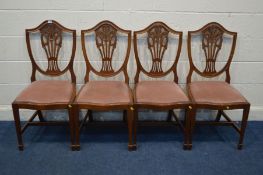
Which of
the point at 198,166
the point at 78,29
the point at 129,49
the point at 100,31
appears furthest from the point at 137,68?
the point at 198,166

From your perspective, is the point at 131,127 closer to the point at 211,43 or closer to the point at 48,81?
the point at 48,81

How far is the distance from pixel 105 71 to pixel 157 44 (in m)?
0.52

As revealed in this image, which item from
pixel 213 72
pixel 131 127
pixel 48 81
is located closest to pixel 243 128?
pixel 213 72

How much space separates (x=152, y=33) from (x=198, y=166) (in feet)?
3.82

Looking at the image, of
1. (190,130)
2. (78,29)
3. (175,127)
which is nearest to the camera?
(190,130)

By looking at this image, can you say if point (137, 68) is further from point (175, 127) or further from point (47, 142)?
point (47, 142)

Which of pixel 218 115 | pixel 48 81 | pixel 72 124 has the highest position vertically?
pixel 48 81

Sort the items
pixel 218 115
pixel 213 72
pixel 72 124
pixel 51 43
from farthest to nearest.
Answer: pixel 218 115
pixel 213 72
pixel 51 43
pixel 72 124

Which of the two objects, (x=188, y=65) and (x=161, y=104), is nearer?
(x=161, y=104)

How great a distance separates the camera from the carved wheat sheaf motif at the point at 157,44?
105 inches

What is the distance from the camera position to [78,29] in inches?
108

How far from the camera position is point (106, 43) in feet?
8.84

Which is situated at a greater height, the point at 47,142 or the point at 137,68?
the point at 137,68

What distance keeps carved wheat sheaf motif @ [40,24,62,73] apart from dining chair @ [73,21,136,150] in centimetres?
22
